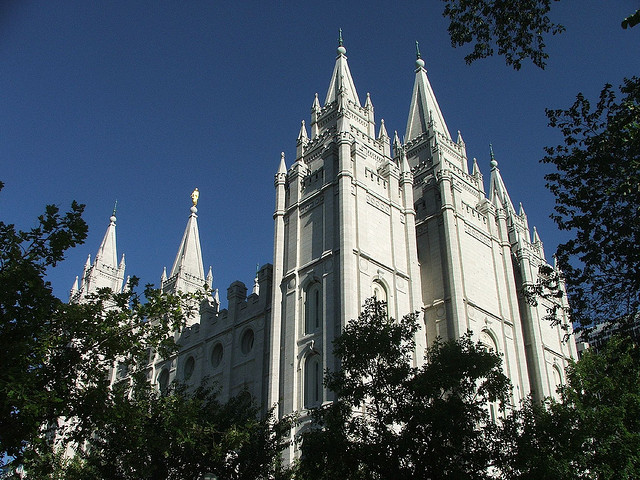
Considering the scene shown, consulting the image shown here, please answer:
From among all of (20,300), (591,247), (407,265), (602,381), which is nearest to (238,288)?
(407,265)

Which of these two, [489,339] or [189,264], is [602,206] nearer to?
[489,339]

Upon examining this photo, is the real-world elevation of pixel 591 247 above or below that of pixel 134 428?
above

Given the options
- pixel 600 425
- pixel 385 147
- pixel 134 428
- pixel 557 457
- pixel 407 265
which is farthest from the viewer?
pixel 385 147

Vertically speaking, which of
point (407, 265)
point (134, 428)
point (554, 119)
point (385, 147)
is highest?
point (385, 147)

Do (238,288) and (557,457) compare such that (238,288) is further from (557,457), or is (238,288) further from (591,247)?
(591,247)

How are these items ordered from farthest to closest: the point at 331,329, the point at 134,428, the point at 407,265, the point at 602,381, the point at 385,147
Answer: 1. the point at 385,147
2. the point at 407,265
3. the point at 331,329
4. the point at 602,381
5. the point at 134,428

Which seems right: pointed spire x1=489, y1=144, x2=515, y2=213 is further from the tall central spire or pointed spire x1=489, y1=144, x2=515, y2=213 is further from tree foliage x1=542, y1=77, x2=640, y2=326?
tree foliage x1=542, y1=77, x2=640, y2=326

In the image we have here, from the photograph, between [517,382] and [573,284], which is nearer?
[573,284]

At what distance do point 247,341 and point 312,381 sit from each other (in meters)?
8.53

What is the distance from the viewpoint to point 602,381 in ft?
77.2

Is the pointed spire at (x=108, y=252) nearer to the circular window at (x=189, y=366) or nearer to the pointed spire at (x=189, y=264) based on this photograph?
the pointed spire at (x=189, y=264)

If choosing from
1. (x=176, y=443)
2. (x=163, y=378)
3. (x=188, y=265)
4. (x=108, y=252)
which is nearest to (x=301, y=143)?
(x=163, y=378)

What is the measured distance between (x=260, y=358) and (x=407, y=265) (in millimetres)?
8793

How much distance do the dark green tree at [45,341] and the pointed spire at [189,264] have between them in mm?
34989
